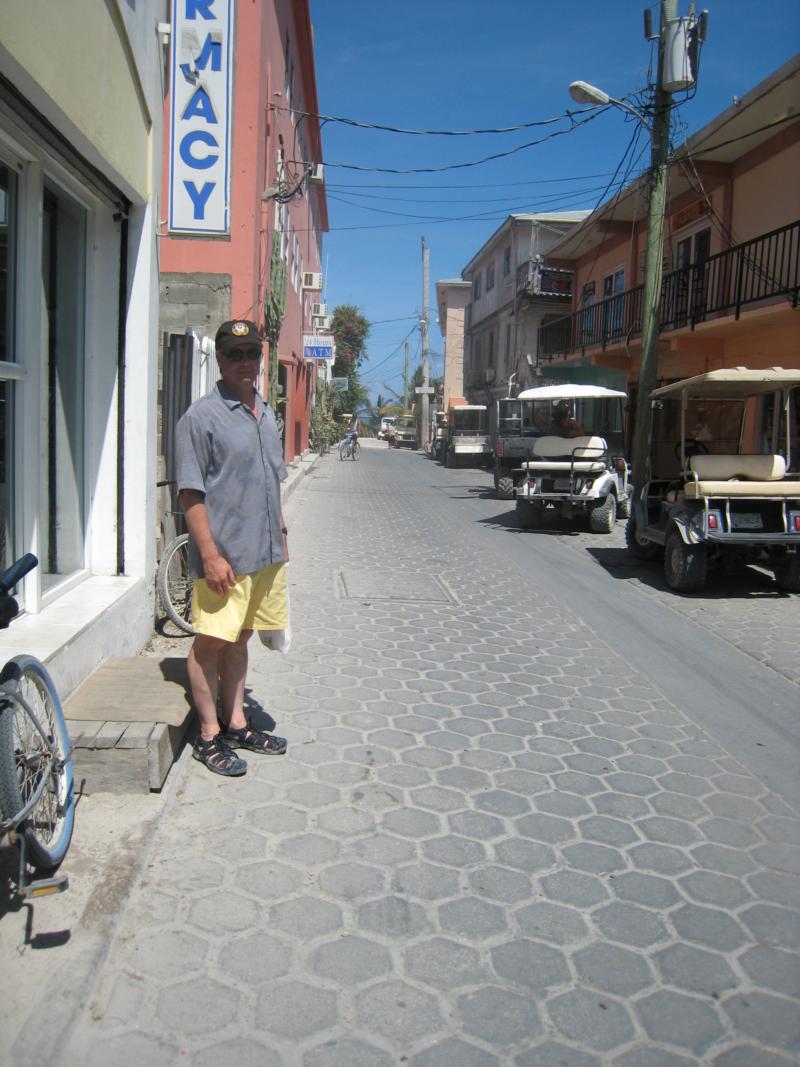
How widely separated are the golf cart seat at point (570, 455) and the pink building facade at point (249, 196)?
525cm

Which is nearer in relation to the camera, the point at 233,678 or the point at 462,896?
the point at 462,896

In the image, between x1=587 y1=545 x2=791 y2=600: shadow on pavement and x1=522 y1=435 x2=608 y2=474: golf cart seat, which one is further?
x1=522 y1=435 x2=608 y2=474: golf cart seat

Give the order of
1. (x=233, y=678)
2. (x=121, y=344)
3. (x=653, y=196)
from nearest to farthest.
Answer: (x=233, y=678) < (x=121, y=344) < (x=653, y=196)

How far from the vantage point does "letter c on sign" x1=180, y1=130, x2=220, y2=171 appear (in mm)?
7887

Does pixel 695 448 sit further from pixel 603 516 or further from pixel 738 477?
pixel 603 516

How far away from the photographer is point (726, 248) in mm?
16391

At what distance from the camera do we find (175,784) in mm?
3768

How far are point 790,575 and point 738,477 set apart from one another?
1.14 meters

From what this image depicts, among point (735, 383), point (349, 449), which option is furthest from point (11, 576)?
point (349, 449)

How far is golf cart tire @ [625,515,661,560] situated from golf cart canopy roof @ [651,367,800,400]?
168 cm

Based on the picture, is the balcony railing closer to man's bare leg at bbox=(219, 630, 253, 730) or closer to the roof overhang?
the roof overhang

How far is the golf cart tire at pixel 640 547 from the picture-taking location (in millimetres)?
10444

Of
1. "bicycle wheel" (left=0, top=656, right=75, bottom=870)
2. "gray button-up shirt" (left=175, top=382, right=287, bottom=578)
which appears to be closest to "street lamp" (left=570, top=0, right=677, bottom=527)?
"gray button-up shirt" (left=175, top=382, right=287, bottom=578)

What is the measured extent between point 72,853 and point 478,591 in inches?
228
